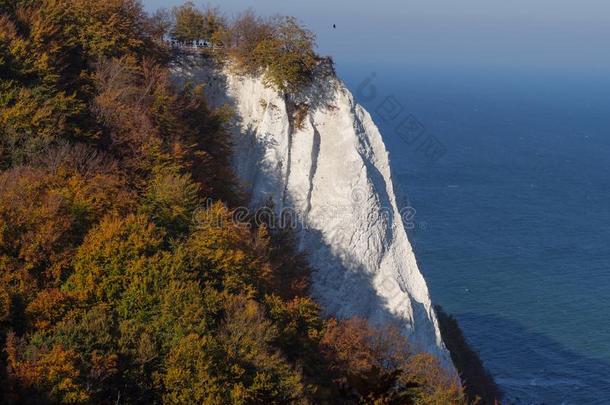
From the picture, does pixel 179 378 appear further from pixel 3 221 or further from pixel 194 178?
pixel 194 178

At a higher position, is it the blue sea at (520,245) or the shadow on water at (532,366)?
the blue sea at (520,245)

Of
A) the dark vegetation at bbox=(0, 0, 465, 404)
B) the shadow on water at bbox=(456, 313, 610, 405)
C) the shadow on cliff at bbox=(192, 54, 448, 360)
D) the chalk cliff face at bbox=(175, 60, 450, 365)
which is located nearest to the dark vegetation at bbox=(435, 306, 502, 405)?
the shadow on water at bbox=(456, 313, 610, 405)

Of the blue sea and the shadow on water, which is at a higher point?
the blue sea

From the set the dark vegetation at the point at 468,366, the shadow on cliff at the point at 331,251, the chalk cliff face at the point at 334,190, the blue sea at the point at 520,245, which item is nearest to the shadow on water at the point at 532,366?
the blue sea at the point at 520,245

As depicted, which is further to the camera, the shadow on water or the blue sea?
the blue sea

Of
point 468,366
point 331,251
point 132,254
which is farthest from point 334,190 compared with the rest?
point 468,366

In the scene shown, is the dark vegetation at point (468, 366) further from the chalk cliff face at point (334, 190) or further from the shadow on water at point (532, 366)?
the chalk cliff face at point (334, 190)

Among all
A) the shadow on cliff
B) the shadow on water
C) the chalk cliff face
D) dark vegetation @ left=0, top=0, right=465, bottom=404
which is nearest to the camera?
dark vegetation @ left=0, top=0, right=465, bottom=404

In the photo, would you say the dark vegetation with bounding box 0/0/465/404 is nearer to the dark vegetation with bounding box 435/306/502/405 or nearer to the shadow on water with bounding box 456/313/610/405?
the dark vegetation with bounding box 435/306/502/405
